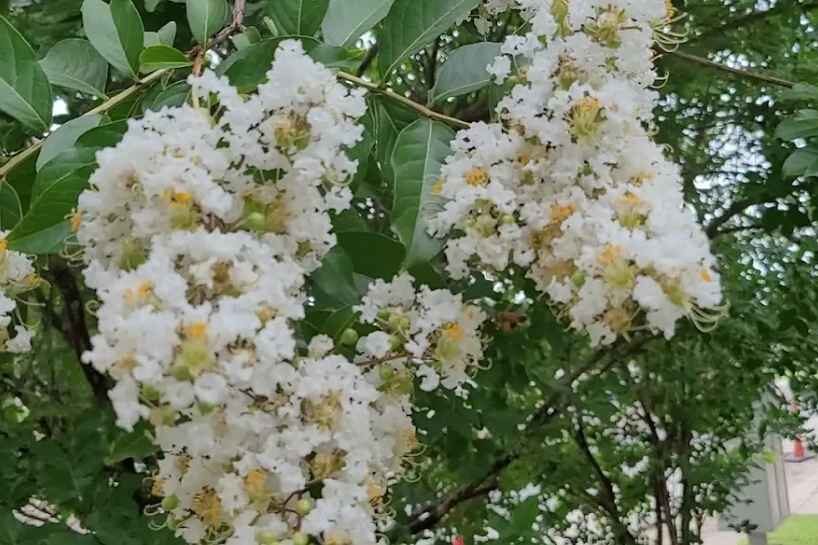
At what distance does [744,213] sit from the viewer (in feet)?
5.64

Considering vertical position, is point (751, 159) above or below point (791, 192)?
above

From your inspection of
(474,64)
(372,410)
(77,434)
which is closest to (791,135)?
(474,64)

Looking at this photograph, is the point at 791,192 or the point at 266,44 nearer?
the point at 266,44

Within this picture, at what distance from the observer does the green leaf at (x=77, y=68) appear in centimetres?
79

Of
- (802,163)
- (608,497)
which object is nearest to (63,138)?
(802,163)

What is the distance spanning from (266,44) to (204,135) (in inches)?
5.0

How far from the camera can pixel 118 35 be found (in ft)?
2.43

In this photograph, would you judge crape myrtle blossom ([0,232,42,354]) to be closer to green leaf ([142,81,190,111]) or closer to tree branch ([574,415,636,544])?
green leaf ([142,81,190,111])

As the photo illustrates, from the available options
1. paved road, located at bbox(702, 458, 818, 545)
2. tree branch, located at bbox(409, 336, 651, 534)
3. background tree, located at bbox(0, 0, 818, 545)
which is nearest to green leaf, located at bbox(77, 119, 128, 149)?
background tree, located at bbox(0, 0, 818, 545)

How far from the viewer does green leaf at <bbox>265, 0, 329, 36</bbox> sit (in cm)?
75

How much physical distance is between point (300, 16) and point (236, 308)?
312mm

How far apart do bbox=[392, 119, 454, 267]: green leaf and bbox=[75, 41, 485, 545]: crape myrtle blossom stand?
67mm

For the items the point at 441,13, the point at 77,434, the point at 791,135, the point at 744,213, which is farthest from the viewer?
the point at 744,213

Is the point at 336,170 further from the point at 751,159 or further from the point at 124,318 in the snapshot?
the point at 751,159
